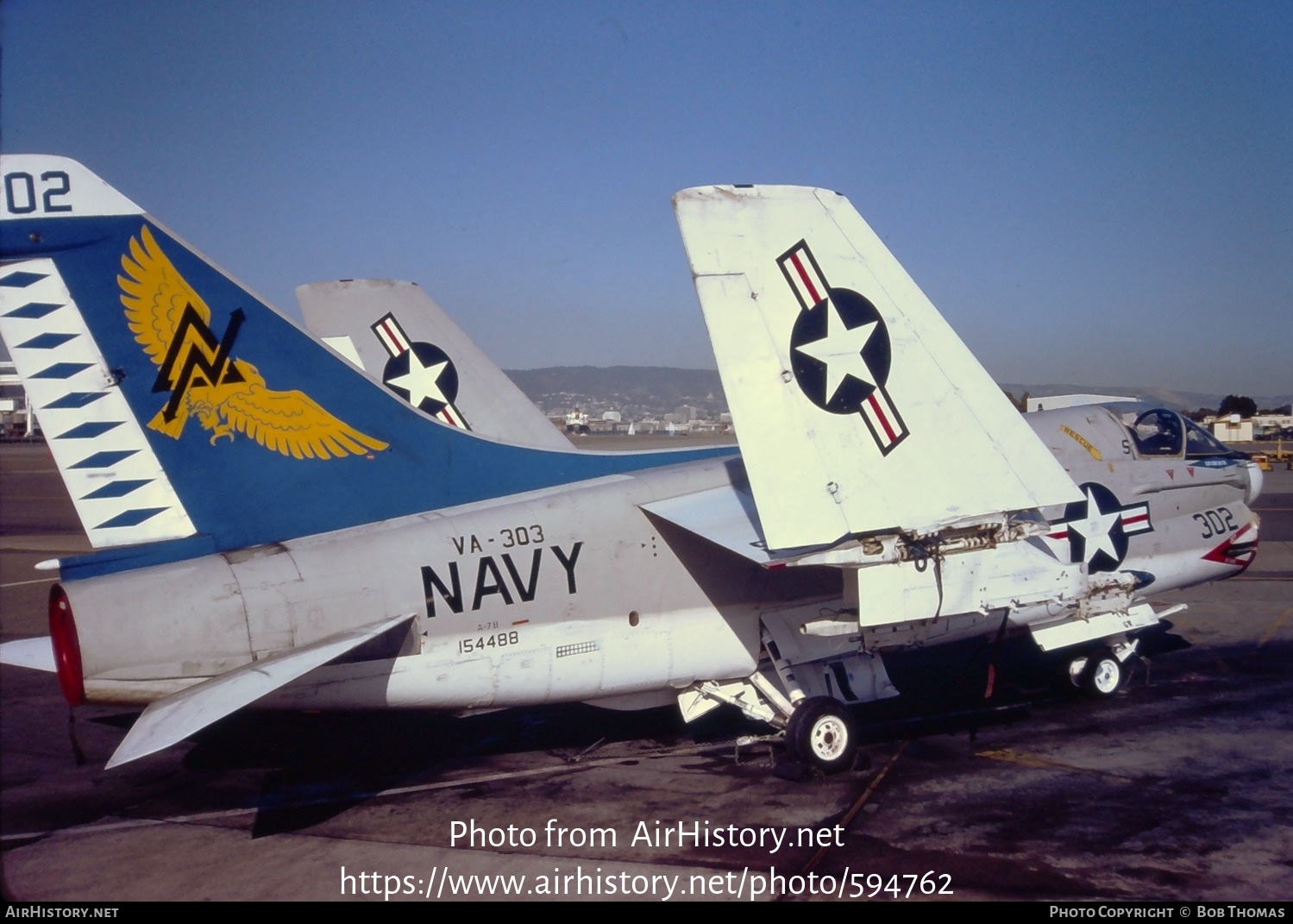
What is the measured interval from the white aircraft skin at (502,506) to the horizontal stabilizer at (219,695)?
2.0 inches

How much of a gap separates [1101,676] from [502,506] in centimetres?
657

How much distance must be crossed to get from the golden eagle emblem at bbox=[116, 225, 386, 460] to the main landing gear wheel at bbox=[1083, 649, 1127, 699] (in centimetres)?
787

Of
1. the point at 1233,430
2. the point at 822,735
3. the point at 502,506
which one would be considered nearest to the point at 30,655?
the point at 502,506

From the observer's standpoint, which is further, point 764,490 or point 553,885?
point 764,490

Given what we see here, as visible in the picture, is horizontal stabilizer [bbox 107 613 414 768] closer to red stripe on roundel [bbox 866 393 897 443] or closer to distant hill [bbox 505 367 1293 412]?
red stripe on roundel [bbox 866 393 897 443]

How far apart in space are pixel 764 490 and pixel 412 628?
9.36 feet

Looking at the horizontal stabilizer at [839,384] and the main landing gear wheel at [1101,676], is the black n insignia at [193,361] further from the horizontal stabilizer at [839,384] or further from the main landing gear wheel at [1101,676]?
the main landing gear wheel at [1101,676]

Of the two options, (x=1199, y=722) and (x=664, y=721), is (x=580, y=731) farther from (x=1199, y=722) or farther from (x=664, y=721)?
(x=1199, y=722)

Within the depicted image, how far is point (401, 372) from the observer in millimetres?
12531

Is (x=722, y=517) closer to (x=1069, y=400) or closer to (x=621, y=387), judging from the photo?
(x=1069, y=400)

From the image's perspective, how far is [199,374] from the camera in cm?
754

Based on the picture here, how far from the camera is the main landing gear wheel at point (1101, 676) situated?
1037cm

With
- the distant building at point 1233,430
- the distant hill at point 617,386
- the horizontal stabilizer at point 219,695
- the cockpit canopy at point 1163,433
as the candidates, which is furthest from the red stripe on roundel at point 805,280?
the distant hill at point 617,386

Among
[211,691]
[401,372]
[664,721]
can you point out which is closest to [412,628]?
[211,691]
